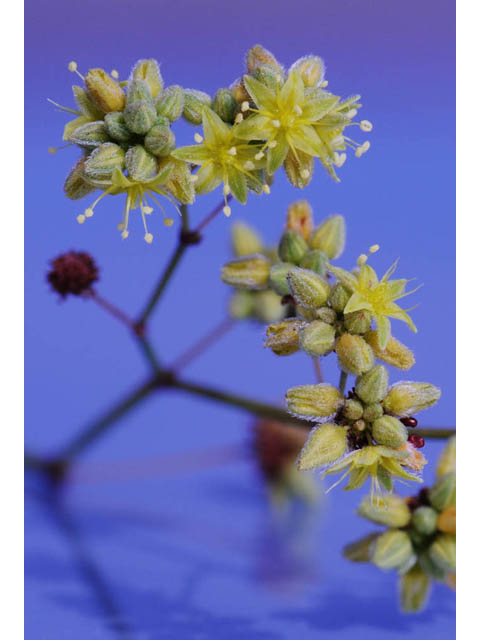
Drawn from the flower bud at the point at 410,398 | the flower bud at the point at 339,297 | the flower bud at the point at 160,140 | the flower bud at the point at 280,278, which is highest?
the flower bud at the point at 160,140

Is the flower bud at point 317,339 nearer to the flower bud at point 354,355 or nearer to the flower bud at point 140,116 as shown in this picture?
the flower bud at point 354,355

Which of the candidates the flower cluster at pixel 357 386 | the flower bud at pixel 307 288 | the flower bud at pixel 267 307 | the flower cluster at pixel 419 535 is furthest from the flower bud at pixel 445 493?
the flower bud at pixel 267 307

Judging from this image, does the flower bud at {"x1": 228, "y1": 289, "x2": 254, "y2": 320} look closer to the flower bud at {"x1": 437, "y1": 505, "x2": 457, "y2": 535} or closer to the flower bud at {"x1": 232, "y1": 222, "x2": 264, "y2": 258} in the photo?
the flower bud at {"x1": 232, "y1": 222, "x2": 264, "y2": 258}

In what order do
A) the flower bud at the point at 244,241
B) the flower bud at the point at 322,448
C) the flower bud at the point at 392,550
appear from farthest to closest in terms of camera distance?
the flower bud at the point at 244,241 → the flower bud at the point at 392,550 → the flower bud at the point at 322,448

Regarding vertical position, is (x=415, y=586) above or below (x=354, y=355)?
below

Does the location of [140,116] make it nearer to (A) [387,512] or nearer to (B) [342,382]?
(B) [342,382]

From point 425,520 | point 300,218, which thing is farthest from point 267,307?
point 425,520

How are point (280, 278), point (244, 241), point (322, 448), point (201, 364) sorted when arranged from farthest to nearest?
1. point (201, 364)
2. point (244, 241)
3. point (280, 278)
4. point (322, 448)
